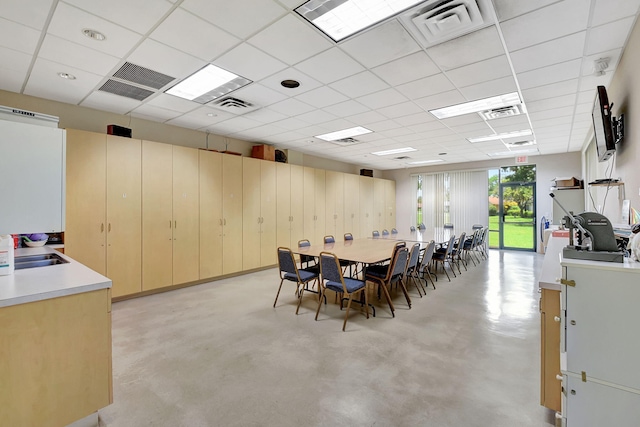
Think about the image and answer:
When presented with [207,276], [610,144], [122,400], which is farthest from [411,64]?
[207,276]

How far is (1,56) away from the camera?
114 inches

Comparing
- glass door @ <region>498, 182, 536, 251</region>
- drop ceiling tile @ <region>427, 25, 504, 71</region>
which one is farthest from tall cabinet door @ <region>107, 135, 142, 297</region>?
glass door @ <region>498, 182, 536, 251</region>

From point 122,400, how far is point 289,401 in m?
1.27

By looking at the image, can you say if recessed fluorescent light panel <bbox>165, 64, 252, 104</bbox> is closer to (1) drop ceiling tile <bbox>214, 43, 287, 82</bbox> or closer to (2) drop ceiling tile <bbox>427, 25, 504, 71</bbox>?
(1) drop ceiling tile <bbox>214, 43, 287, 82</bbox>

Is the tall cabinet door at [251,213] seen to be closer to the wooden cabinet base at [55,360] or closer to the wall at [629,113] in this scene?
the wooden cabinet base at [55,360]

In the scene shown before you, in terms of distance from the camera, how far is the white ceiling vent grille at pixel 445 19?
2.16 meters

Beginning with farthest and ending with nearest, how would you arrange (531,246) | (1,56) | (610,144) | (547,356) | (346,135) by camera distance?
(531,246), (346,135), (1,56), (610,144), (547,356)

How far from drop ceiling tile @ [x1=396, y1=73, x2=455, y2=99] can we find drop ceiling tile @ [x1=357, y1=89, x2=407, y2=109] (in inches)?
4.1

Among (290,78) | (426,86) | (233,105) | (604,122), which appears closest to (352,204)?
(233,105)

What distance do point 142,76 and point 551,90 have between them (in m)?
5.12

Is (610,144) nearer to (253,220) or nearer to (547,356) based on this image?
(547,356)

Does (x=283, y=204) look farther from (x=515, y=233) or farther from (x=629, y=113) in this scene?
(x=515, y=233)

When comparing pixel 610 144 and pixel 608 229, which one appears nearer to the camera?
pixel 608 229

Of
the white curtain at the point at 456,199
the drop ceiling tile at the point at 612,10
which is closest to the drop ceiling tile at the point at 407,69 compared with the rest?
the drop ceiling tile at the point at 612,10
